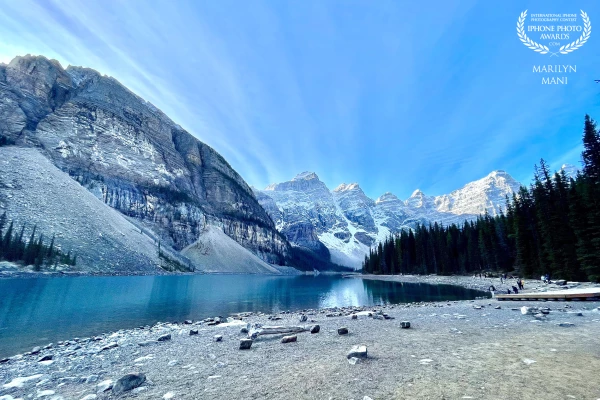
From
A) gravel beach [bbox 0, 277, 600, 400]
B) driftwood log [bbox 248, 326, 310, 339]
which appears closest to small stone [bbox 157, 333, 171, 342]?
gravel beach [bbox 0, 277, 600, 400]

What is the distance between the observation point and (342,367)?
6781 mm

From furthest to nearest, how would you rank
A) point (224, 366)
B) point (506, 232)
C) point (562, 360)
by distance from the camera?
point (506, 232) → point (224, 366) → point (562, 360)

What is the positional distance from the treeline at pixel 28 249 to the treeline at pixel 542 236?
103m

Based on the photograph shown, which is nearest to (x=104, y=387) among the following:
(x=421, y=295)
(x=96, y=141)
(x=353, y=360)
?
(x=353, y=360)

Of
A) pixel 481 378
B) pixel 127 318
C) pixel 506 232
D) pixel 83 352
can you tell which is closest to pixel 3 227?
pixel 127 318

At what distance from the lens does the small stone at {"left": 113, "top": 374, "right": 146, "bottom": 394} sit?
5.95 metres

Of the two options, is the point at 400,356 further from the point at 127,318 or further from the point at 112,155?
the point at 112,155

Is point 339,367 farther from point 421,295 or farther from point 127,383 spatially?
point 421,295

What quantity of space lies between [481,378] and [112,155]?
199706mm

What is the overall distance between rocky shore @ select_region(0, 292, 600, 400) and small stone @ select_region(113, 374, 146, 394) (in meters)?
0.02

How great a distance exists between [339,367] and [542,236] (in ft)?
176

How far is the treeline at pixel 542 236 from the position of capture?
3344cm

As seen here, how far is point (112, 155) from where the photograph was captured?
16525cm

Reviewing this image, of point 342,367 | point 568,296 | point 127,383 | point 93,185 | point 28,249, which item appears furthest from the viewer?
point 93,185
